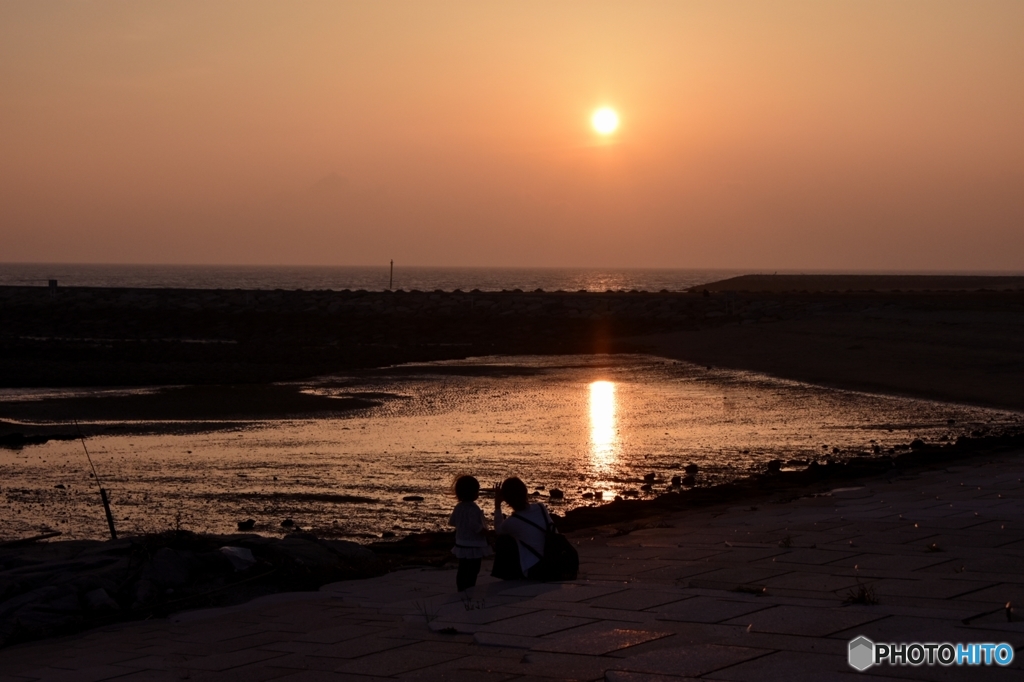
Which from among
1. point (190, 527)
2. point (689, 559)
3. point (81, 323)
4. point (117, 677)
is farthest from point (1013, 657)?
point (81, 323)

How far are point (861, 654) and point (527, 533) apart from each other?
3.38 meters

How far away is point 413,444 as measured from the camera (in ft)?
61.8

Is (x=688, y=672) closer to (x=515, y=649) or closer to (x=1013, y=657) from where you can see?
(x=515, y=649)

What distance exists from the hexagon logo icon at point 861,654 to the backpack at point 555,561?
9.62ft

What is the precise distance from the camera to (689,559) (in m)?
9.32

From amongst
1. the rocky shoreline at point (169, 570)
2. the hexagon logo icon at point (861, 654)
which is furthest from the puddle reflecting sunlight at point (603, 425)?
the hexagon logo icon at point (861, 654)

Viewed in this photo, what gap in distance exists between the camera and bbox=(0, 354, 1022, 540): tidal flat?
1392cm

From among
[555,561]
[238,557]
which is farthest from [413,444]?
[555,561]

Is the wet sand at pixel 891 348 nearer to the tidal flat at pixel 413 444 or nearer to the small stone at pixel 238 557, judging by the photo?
the tidal flat at pixel 413 444

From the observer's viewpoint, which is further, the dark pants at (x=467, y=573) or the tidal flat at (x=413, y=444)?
the tidal flat at (x=413, y=444)

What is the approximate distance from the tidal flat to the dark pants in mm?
3927

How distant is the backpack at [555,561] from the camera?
8.55 m

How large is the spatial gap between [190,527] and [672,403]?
1370 centimetres

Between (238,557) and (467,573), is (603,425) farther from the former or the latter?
(467,573)
